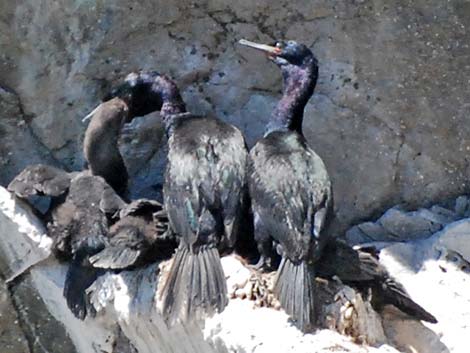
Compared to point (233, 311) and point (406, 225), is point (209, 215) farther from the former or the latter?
point (406, 225)

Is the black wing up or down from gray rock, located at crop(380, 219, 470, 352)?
up

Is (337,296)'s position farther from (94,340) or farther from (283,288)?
(94,340)

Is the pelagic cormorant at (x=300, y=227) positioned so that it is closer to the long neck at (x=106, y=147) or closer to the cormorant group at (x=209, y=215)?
the cormorant group at (x=209, y=215)

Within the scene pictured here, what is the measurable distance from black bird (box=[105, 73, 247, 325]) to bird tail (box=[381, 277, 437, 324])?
1.33 feet

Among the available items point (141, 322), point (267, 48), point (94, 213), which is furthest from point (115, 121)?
point (141, 322)

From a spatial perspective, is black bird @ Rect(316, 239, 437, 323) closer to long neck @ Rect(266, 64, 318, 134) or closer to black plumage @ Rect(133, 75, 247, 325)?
black plumage @ Rect(133, 75, 247, 325)

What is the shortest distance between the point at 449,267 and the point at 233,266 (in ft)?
2.08

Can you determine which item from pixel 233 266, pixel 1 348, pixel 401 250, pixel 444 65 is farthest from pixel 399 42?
pixel 1 348

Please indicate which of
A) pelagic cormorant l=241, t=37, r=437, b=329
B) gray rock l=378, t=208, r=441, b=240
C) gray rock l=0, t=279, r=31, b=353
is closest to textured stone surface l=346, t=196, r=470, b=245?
gray rock l=378, t=208, r=441, b=240

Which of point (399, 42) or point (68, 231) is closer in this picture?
point (68, 231)

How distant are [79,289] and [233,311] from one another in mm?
483

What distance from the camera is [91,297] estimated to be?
16.8 feet

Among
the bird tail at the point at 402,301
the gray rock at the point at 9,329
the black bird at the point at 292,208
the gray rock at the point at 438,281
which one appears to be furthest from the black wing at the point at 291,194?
the gray rock at the point at 9,329

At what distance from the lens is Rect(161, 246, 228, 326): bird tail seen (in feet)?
16.0
